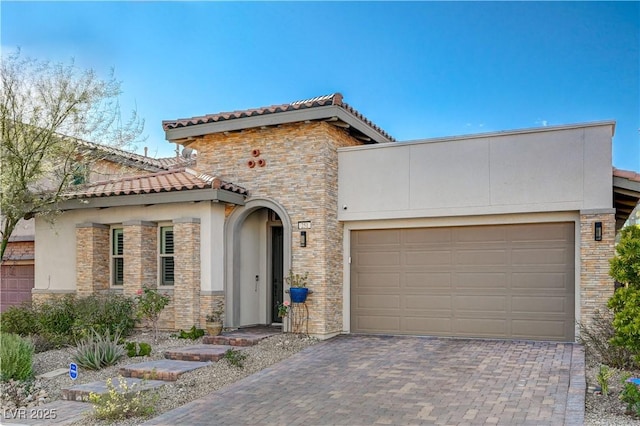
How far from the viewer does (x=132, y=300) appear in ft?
43.8

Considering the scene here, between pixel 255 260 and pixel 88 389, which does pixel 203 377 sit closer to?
pixel 88 389

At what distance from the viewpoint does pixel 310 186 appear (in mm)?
12789

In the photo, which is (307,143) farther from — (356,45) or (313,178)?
(356,45)

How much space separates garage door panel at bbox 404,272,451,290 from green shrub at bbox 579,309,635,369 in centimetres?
296

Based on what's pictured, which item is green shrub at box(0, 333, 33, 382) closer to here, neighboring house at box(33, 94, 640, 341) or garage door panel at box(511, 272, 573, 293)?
neighboring house at box(33, 94, 640, 341)

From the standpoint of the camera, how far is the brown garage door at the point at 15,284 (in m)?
16.7

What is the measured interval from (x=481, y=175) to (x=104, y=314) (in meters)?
9.37

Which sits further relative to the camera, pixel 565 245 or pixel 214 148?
pixel 214 148

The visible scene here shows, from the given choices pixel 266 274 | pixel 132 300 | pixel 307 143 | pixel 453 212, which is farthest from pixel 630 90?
pixel 132 300

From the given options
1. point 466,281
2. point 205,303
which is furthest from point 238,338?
point 466,281

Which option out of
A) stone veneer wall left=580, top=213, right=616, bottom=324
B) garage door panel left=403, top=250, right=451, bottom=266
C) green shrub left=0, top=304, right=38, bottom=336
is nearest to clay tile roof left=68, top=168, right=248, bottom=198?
green shrub left=0, top=304, right=38, bottom=336

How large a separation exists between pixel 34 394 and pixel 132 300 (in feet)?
16.5

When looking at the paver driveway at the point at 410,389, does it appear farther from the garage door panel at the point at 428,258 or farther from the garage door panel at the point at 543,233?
the garage door panel at the point at 543,233

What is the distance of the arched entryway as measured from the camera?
13.3 metres
